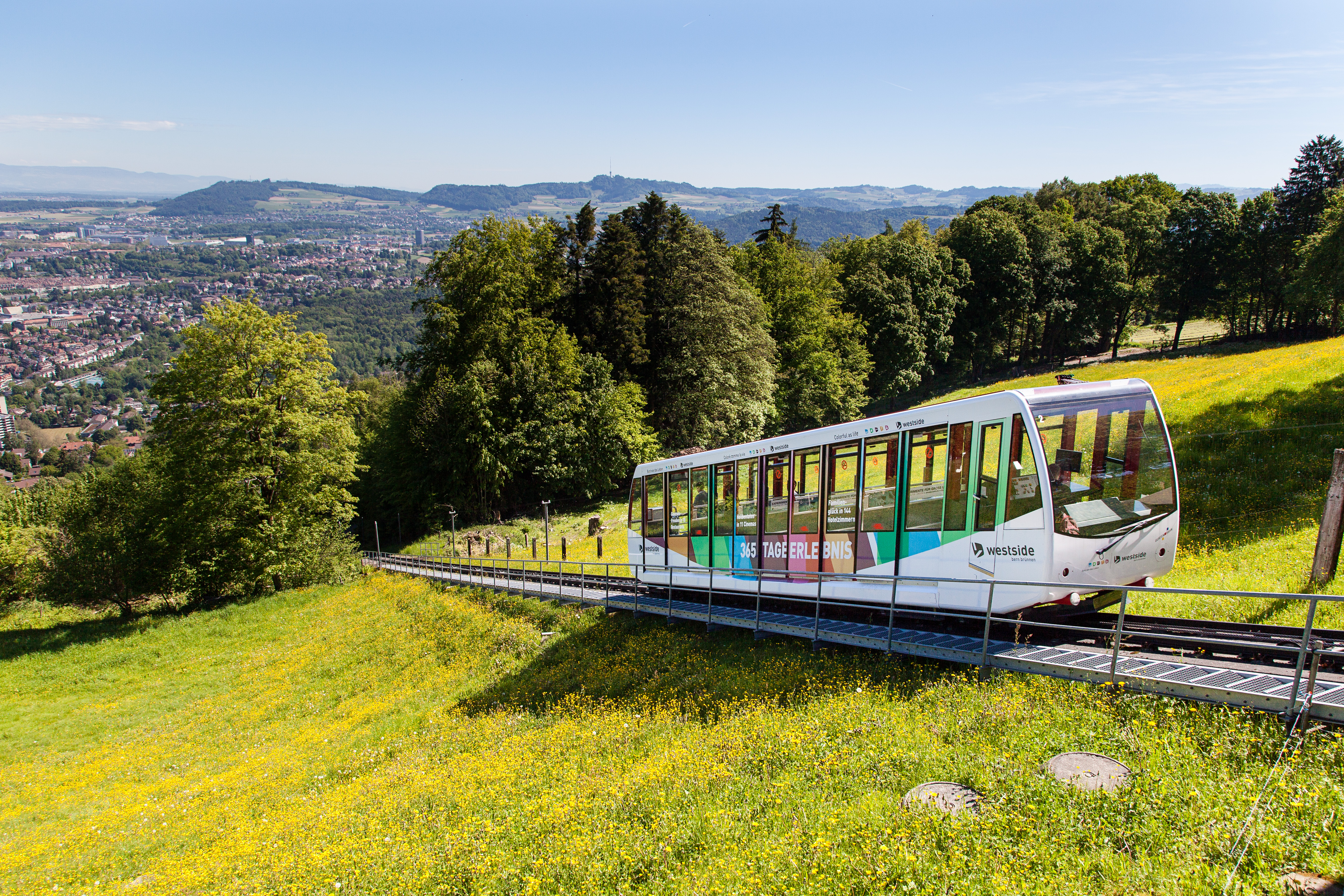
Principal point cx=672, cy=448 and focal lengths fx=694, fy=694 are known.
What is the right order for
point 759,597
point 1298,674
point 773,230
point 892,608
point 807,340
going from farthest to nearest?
point 773,230 < point 807,340 < point 759,597 < point 892,608 < point 1298,674

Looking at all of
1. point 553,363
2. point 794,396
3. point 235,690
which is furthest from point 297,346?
point 794,396

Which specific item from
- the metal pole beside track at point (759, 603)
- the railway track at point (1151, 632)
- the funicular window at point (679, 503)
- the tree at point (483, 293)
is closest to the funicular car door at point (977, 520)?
the railway track at point (1151, 632)

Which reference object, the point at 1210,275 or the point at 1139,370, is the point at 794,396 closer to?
the point at 1139,370

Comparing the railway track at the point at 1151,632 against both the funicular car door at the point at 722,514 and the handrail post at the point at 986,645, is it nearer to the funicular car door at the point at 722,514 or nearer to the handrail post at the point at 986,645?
the handrail post at the point at 986,645

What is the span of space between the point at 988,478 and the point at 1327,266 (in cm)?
4811

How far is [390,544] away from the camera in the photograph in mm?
57656

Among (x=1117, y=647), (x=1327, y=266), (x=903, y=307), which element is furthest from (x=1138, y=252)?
(x=1117, y=647)

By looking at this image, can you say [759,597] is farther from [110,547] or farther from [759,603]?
[110,547]

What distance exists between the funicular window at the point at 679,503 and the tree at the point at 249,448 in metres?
23.0

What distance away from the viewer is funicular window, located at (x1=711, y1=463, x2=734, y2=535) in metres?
15.7

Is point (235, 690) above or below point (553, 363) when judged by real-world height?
below

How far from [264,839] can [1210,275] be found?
6895 cm

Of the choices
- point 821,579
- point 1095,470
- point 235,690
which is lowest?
point 235,690

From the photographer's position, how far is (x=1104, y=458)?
9977 mm
